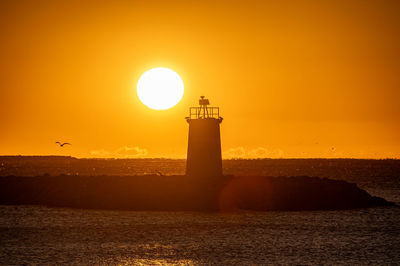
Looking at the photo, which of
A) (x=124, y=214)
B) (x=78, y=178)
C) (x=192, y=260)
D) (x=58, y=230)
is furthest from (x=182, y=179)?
(x=192, y=260)

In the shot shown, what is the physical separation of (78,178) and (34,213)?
40.1 ft

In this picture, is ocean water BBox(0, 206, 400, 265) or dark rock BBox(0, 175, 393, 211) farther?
dark rock BBox(0, 175, 393, 211)

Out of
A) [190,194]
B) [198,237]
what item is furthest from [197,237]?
[190,194]

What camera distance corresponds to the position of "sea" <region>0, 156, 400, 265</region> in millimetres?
26812

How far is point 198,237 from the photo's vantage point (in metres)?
33.3

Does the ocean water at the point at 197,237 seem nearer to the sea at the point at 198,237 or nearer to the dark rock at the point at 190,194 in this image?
the sea at the point at 198,237

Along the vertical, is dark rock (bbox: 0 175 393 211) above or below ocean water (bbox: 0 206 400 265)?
above

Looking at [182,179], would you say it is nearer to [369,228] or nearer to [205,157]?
[205,157]

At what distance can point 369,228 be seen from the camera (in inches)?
1484

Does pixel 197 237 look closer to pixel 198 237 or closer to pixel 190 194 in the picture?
pixel 198 237

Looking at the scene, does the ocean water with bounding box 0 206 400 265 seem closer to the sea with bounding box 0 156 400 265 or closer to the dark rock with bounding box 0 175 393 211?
the sea with bounding box 0 156 400 265

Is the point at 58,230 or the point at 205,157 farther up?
the point at 205,157

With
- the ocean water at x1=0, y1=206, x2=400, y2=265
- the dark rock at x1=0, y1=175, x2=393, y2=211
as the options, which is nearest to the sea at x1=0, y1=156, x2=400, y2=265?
the ocean water at x1=0, y1=206, x2=400, y2=265

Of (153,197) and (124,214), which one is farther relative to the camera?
(153,197)
